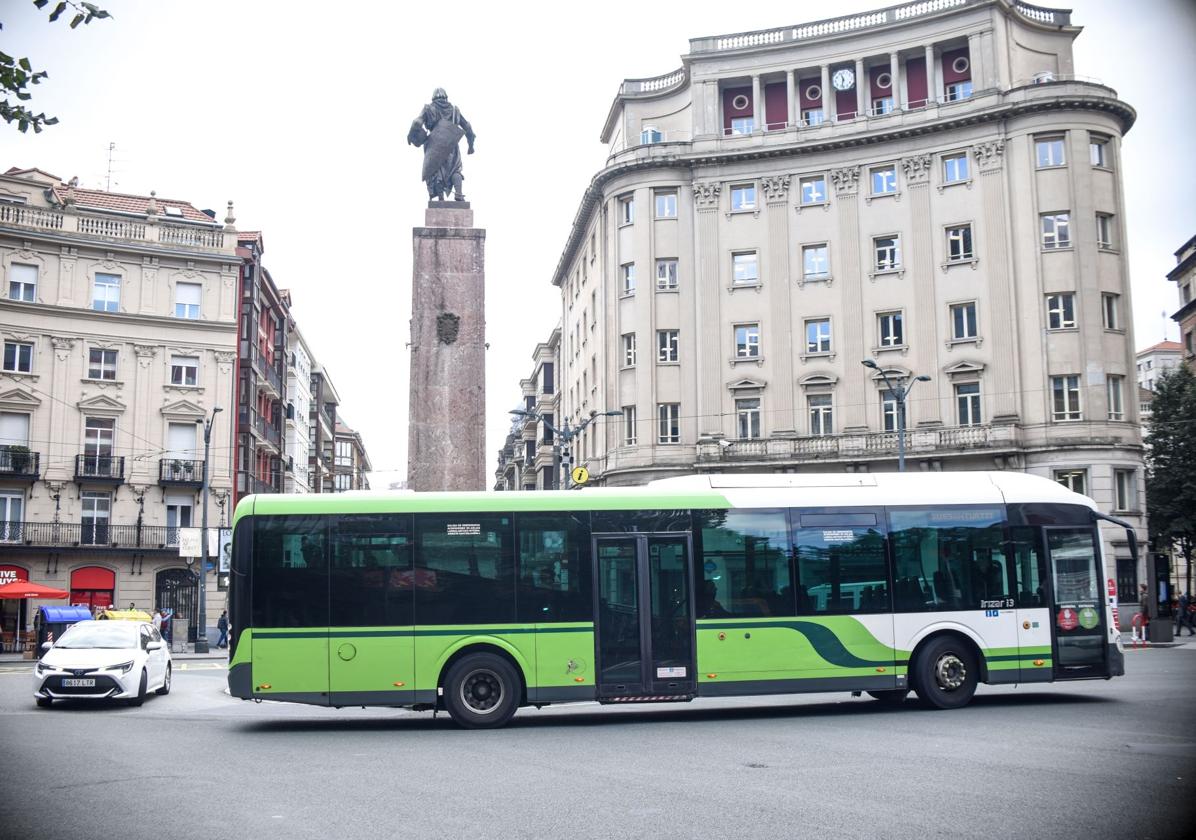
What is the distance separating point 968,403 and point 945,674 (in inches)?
1288

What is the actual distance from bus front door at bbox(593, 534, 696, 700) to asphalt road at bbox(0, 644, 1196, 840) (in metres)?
0.60

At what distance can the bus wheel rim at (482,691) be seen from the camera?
589 inches

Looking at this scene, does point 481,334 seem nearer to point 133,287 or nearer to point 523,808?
point 523,808

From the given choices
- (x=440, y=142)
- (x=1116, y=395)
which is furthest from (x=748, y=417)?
(x=440, y=142)

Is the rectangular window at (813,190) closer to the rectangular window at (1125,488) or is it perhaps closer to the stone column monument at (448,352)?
the rectangular window at (1125,488)

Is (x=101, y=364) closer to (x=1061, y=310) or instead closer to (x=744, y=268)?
(x=744, y=268)

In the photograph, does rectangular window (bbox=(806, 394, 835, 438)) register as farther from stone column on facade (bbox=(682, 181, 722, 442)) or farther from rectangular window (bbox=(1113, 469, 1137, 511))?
rectangular window (bbox=(1113, 469, 1137, 511))

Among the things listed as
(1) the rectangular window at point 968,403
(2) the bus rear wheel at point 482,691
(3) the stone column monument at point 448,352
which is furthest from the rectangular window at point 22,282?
(2) the bus rear wheel at point 482,691

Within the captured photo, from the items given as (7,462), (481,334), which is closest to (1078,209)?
(481,334)

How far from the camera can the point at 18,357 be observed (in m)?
46.8

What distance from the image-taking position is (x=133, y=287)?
160ft

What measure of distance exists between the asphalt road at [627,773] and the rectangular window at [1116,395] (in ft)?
97.7

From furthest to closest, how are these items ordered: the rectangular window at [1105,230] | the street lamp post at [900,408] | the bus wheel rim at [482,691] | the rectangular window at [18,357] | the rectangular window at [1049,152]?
1. the rectangular window at [18,357]
2. the rectangular window at [1049,152]
3. the rectangular window at [1105,230]
4. the street lamp post at [900,408]
5. the bus wheel rim at [482,691]

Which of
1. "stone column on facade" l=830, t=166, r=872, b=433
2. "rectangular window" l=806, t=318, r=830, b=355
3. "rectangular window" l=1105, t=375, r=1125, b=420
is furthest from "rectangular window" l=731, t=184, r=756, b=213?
"rectangular window" l=1105, t=375, r=1125, b=420
